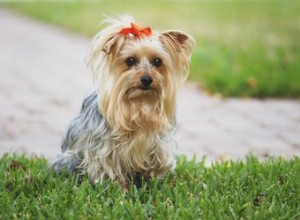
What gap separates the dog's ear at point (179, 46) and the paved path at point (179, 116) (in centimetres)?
139

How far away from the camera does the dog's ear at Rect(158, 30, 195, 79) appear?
4.75m

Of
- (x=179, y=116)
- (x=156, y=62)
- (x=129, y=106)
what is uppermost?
(x=156, y=62)

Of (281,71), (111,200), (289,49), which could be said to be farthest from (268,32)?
(111,200)

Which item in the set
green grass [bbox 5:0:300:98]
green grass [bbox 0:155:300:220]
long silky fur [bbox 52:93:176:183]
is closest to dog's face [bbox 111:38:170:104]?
long silky fur [bbox 52:93:176:183]

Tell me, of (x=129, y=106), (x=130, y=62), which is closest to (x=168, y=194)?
(x=129, y=106)

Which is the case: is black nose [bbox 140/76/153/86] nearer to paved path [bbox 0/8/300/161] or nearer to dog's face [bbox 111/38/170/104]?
dog's face [bbox 111/38/170/104]

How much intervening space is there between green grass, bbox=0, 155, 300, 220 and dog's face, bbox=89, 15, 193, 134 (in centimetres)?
54

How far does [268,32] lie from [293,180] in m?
8.86

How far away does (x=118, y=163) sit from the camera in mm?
5062

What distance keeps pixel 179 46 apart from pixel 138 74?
442 mm

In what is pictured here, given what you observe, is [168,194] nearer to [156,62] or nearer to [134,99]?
[134,99]

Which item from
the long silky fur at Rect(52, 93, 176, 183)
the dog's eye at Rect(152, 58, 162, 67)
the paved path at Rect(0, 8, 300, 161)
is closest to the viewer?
the dog's eye at Rect(152, 58, 162, 67)

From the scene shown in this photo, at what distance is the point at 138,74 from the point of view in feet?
15.1

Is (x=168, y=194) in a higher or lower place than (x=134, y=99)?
lower
